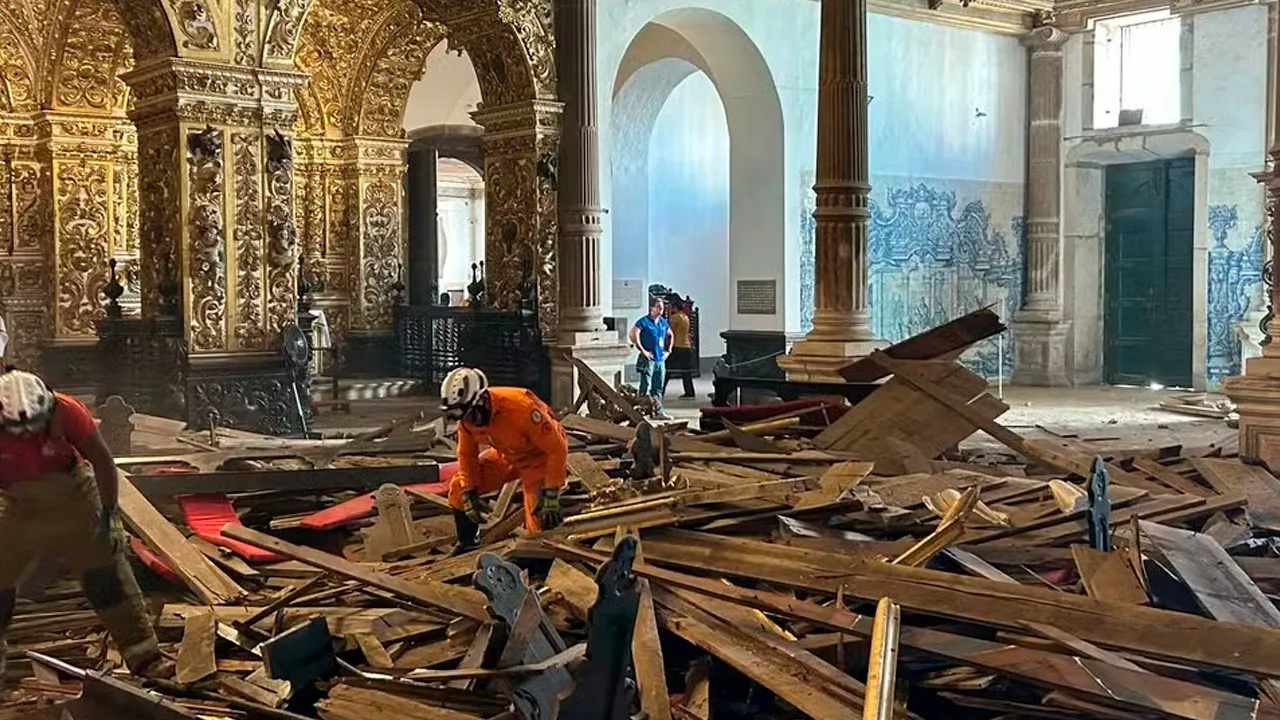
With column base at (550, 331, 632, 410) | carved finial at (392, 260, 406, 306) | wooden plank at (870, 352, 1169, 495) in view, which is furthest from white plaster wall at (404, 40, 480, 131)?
wooden plank at (870, 352, 1169, 495)

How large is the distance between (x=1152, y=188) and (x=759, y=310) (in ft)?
23.5

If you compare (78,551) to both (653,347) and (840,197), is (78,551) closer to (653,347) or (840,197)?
(840,197)

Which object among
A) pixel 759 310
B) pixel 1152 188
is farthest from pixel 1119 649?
pixel 1152 188

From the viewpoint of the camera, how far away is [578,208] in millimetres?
Answer: 13141

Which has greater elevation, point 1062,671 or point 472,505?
point 472,505

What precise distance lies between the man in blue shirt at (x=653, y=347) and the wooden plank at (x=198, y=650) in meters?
9.21

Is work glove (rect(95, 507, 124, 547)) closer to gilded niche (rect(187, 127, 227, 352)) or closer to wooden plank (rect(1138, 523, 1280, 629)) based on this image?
wooden plank (rect(1138, 523, 1280, 629))

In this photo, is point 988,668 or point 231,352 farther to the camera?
point 231,352

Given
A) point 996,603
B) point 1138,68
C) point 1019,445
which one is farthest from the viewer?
Result: point 1138,68

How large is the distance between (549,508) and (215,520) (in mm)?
2038

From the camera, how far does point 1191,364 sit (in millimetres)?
18641

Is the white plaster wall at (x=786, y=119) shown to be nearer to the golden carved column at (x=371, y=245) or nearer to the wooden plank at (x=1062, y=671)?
the golden carved column at (x=371, y=245)

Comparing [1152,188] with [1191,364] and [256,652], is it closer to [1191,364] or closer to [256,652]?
[1191,364]

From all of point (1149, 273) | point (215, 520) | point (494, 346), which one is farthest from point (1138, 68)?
point (215, 520)
